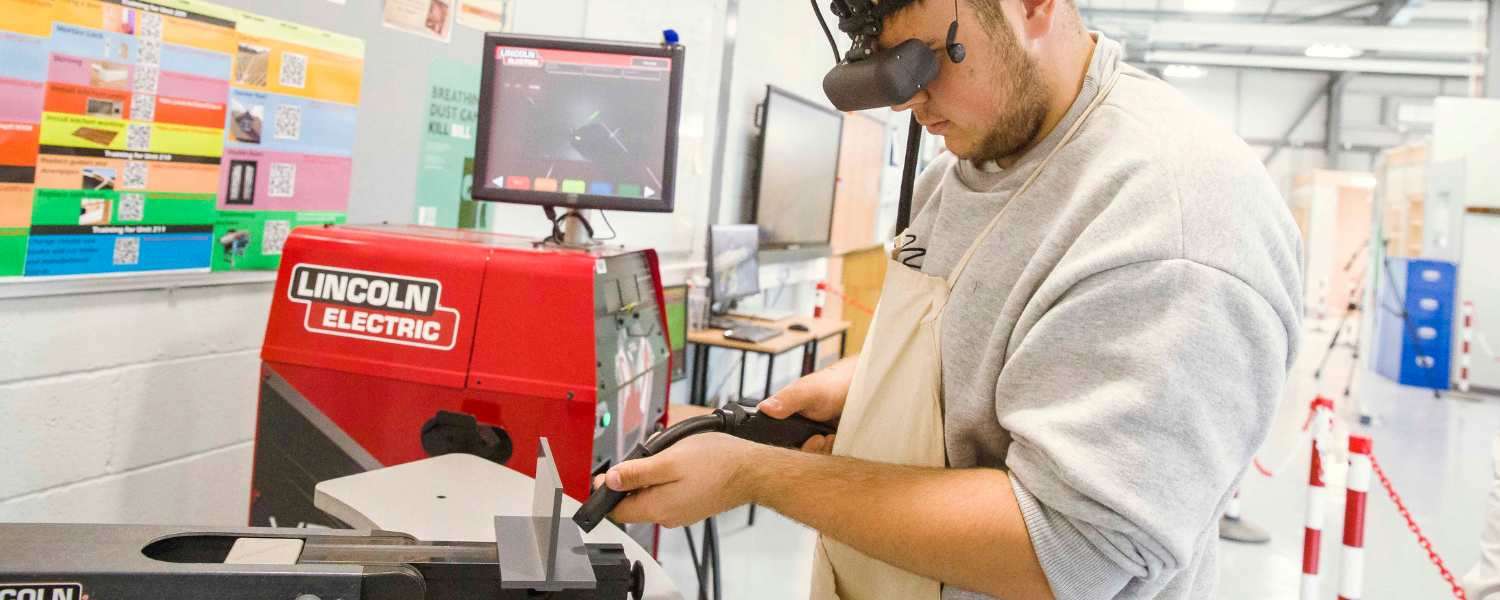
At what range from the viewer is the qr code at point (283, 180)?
2227mm

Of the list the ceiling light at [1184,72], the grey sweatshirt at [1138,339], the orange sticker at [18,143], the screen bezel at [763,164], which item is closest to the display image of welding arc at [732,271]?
the screen bezel at [763,164]

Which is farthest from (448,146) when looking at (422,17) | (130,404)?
(130,404)

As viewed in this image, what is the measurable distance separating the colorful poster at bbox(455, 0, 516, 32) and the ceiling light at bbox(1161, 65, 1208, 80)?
1489 cm

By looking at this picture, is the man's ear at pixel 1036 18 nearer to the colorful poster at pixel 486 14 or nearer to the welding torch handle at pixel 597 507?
the welding torch handle at pixel 597 507

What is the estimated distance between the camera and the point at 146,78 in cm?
191

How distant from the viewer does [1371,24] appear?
495 inches

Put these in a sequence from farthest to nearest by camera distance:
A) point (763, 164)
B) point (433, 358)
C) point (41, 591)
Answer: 1. point (763, 164)
2. point (433, 358)
3. point (41, 591)

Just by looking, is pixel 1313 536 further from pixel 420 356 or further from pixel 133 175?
pixel 133 175

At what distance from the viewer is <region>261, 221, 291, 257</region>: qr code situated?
88.4 inches

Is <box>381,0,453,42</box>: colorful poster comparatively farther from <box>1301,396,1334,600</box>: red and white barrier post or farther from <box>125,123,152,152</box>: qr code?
<box>1301,396,1334,600</box>: red and white barrier post

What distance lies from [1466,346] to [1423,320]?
0.42m

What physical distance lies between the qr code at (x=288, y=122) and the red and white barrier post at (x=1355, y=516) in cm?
278

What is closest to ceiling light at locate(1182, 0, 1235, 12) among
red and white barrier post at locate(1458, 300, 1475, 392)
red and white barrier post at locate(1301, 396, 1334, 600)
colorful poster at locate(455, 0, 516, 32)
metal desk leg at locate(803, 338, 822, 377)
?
red and white barrier post at locate(1458, 300, 1475, 392)

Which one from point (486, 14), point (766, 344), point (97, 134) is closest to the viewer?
point (97, 134)
